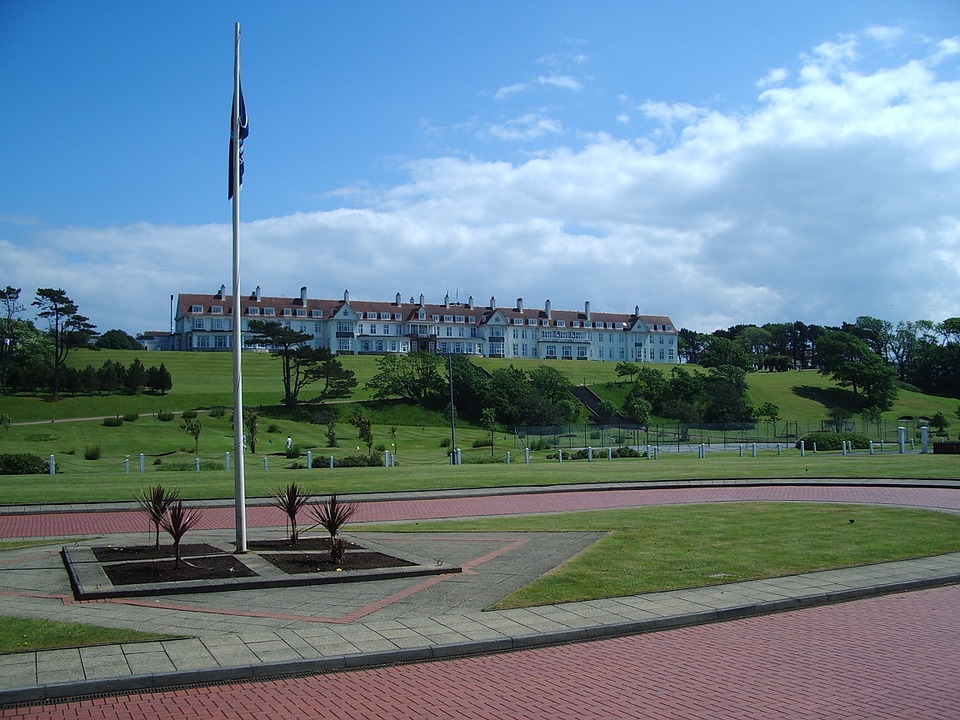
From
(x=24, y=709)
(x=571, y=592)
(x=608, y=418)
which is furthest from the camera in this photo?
(x=608, y=418)

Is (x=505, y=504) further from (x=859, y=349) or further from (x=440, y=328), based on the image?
(x=440, y=328)

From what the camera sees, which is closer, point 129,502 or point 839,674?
point 839,674

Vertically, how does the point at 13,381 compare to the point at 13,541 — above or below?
above

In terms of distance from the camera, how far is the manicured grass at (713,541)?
1183 centimetres

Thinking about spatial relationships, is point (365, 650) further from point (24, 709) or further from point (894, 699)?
point (894, 699)

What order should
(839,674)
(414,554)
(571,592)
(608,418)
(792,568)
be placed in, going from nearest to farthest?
(839,674), (571,592), (792,568), (414,554), (608,418)

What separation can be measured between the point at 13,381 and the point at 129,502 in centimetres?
6561

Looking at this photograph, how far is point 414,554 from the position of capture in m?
14.1

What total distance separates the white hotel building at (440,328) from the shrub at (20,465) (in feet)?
291

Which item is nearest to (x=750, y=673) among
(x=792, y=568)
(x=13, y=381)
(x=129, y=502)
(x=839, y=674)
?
(x=839, y=674)

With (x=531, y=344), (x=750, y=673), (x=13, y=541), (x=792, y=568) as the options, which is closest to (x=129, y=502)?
(x=13, y=541)

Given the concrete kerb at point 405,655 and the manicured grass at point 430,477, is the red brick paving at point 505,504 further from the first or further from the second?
the concrete kerb at point 405,655

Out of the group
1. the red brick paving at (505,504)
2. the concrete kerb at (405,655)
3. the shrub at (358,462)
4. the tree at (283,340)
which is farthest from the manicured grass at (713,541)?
the tree at (283,340)

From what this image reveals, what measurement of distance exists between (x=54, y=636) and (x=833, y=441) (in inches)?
2140
